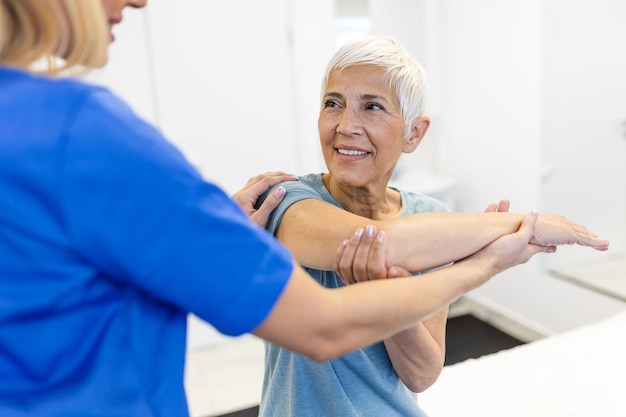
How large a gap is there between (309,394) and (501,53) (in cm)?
271

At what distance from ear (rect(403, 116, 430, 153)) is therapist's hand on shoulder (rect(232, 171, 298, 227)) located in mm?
324

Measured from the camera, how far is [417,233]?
3.19 feet

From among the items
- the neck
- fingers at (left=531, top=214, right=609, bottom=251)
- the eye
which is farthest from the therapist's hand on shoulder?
fingers at (left=531, top=214, right=609, bottom=251)

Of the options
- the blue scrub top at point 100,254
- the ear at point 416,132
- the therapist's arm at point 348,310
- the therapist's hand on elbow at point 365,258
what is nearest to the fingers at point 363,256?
the therapist's hand on elbow at point 365,258

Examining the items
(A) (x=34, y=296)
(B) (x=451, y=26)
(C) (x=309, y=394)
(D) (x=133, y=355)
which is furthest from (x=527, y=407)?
(B) (x=451, y=26)

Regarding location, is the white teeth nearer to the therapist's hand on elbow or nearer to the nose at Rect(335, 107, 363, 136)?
the nose at Rect(335, 107, 363, 136)

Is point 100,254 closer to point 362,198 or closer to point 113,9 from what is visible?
point 113,9

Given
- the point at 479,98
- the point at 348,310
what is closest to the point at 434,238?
the point at 348,310

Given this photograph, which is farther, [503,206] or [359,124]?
[359,124]

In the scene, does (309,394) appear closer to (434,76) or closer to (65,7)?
(65,7)

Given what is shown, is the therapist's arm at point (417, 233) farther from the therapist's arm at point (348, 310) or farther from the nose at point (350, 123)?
the nose at point (350, 123)

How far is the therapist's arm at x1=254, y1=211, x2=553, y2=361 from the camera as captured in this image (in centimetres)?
62

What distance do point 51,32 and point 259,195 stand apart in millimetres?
650

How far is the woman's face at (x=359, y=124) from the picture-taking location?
3.94 ft
